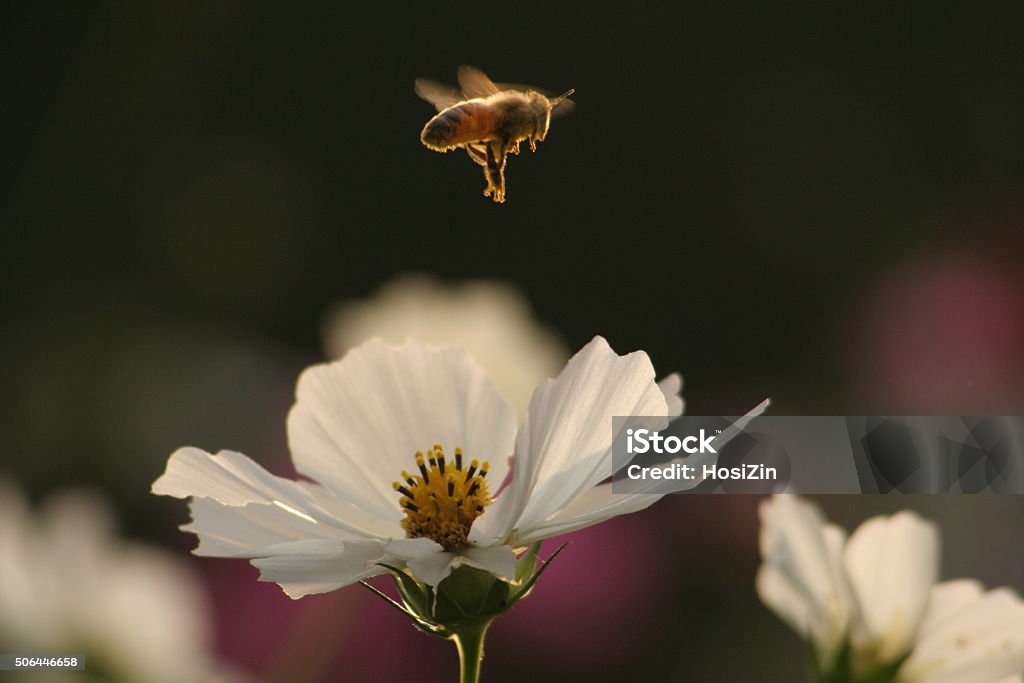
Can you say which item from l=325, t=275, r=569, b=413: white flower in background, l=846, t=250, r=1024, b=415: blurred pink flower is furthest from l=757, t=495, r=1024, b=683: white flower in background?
l=846, t=250, r=1024, b=415: blurred pink flower

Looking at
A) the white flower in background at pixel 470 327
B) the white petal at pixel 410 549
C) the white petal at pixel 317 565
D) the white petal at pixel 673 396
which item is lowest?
the white petal at pixel 317 565

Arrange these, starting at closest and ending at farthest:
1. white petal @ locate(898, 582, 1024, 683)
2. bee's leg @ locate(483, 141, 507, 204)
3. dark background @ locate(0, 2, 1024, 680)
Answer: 1. white petal @ locate(898, 582, 1024, 683)
2. bee's leg @ locate(483, 141, 507, 204)
3. dark background @ locate(0, 2, 1024, 680)

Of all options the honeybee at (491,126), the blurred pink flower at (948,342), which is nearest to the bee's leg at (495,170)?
the honeybee at (491,126)

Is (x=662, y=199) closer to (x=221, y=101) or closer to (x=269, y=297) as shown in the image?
(x=269, y=297)

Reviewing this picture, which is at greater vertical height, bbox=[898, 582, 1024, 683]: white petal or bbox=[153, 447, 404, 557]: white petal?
bbox=[153, 447, 404, 557]: white petal

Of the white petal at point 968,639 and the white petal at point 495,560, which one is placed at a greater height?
the white petal at point 495,560

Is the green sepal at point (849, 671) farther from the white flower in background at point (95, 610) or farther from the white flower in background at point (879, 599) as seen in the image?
the white flower in background at point (95, 610)

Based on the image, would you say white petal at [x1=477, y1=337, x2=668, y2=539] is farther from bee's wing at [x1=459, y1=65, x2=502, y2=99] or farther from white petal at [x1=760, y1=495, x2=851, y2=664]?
bee's wing at [x1=459, y1=65, x2=502, y2=99]

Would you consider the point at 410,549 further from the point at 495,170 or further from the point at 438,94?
the point at 438,94
